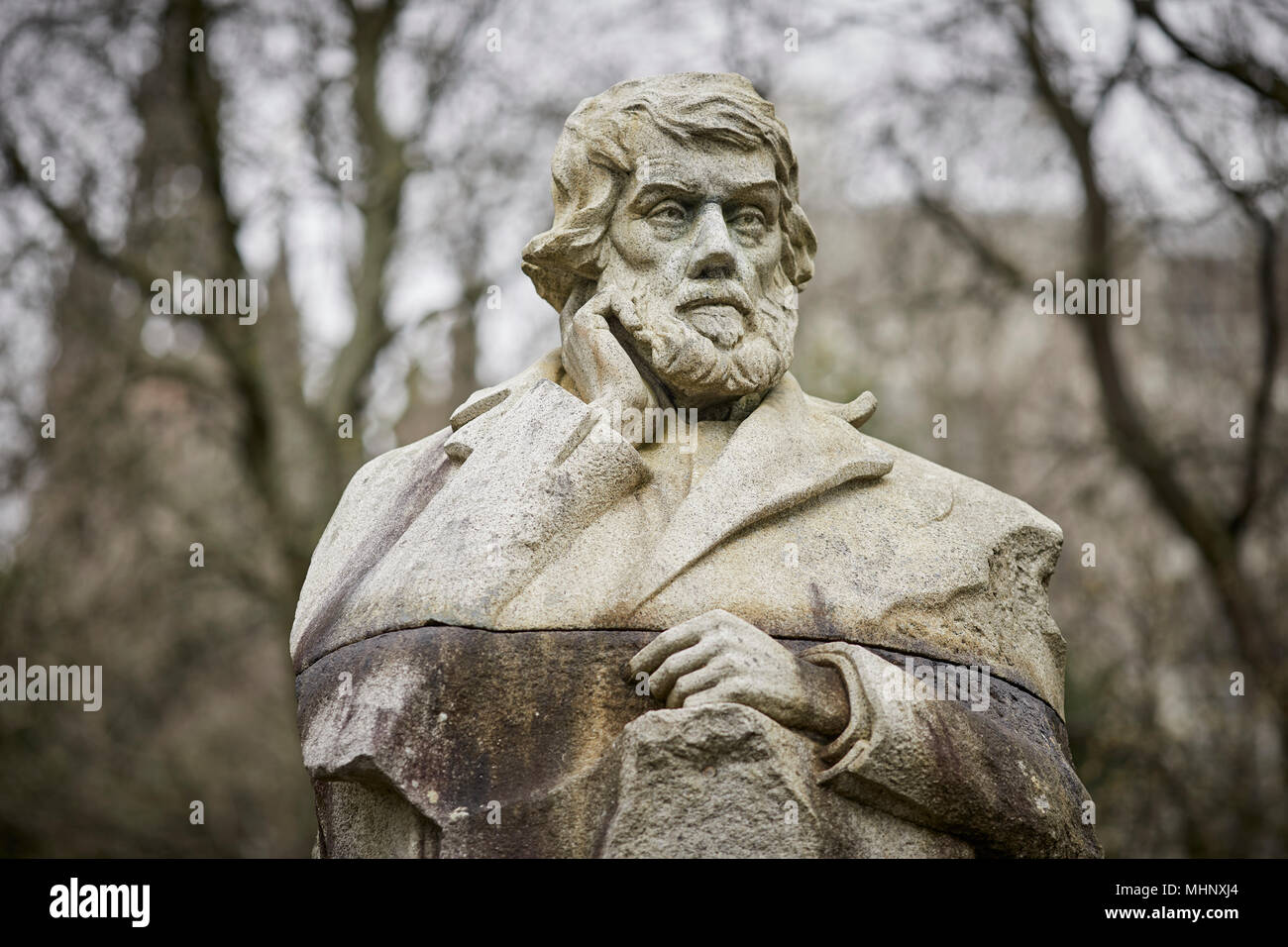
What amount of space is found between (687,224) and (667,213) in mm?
65

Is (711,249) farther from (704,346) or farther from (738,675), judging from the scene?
(738,675)

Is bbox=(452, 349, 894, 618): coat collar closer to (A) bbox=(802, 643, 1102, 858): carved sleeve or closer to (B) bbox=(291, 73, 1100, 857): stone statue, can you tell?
(B) bbox=(291, 73, 1100, 857): stone statue

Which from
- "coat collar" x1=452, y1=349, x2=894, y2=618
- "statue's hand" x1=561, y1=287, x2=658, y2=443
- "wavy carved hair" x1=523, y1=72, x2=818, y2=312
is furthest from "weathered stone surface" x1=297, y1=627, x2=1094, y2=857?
"wavy carved hair" x1=523, y1=72, x2=818, y2=312

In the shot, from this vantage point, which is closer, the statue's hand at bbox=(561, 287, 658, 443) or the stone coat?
the stone coat

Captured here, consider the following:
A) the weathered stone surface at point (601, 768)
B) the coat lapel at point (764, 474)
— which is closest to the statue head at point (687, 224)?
the coat lapel at point (764, 474)

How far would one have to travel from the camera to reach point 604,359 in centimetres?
522

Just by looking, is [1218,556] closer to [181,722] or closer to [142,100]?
[142,100]

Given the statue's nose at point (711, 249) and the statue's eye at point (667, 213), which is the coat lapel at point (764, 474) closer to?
the statue's nose at point (711, 249)

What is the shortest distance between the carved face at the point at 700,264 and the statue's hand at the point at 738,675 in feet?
3.09

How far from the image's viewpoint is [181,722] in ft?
60.2

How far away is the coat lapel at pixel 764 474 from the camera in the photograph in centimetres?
483

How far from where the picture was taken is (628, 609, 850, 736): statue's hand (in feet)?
14.6

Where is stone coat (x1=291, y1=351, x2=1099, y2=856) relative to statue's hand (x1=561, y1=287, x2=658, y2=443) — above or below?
below

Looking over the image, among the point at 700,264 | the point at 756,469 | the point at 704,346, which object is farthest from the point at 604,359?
the point at 756,469
